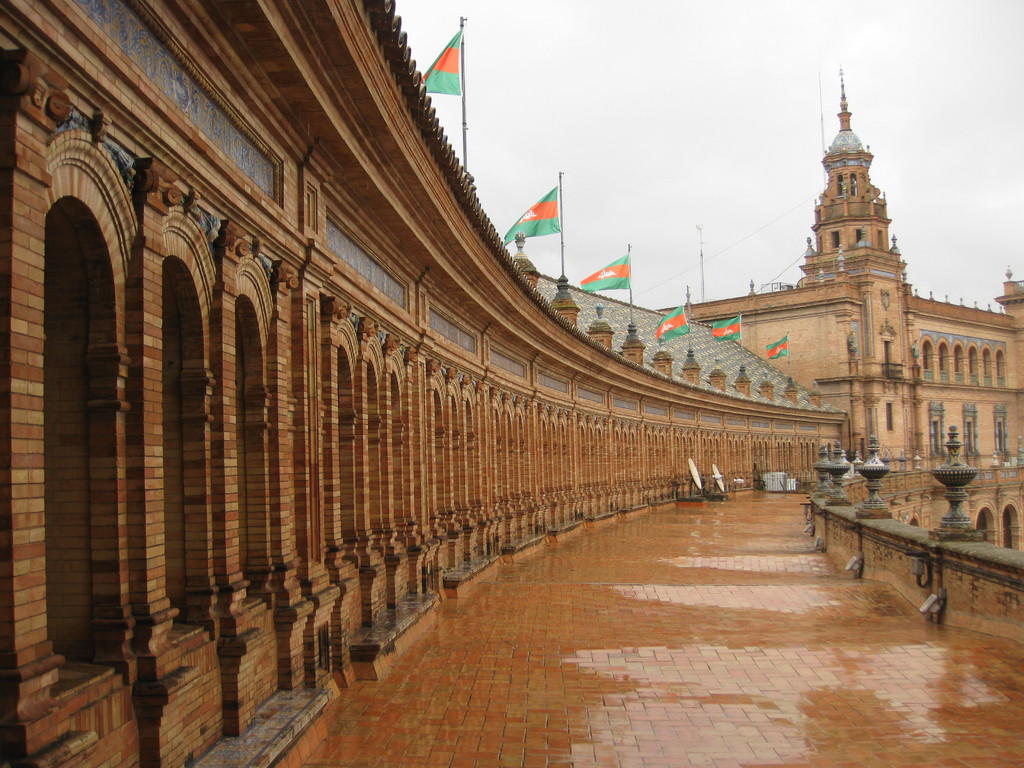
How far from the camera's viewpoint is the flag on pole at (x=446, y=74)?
1480 centimetres

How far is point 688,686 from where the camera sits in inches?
368

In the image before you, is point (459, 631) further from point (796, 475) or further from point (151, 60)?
point (796, 475)

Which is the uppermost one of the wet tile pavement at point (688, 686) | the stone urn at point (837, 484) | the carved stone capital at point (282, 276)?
the carved stone capital at point (282, 276)

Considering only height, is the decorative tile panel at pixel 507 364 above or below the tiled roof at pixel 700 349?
below

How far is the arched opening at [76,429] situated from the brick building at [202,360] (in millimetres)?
15

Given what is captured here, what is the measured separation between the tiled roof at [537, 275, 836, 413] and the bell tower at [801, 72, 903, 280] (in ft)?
30.6

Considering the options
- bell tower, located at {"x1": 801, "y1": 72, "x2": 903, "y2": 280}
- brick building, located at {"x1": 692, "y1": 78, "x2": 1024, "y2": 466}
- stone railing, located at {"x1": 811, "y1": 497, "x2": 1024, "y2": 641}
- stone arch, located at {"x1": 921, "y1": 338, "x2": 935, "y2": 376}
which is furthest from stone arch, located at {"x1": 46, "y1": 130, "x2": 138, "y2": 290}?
stone arch, located at {"x1": 921, "y1": 338, "x2": 935, "y2": 376}

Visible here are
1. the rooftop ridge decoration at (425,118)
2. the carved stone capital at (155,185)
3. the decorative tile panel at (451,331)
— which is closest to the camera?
the carved stone capital at (155,185)

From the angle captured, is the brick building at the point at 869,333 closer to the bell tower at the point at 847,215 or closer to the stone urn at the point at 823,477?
the bell tower at the point at 847,215

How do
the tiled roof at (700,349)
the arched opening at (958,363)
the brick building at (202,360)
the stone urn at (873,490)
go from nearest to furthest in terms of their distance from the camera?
the brick building at (202,360) < the stone urn at (873,490) < the tiled roof at (700,349) < the arched opening at (958,363)

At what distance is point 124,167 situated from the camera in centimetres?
590

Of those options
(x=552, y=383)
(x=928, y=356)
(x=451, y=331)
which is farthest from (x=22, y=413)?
(x=928, y=356)

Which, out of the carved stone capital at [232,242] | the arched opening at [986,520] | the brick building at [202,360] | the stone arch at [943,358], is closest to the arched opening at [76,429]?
the brick building at [202,360]

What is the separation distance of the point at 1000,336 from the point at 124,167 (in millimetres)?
94237
